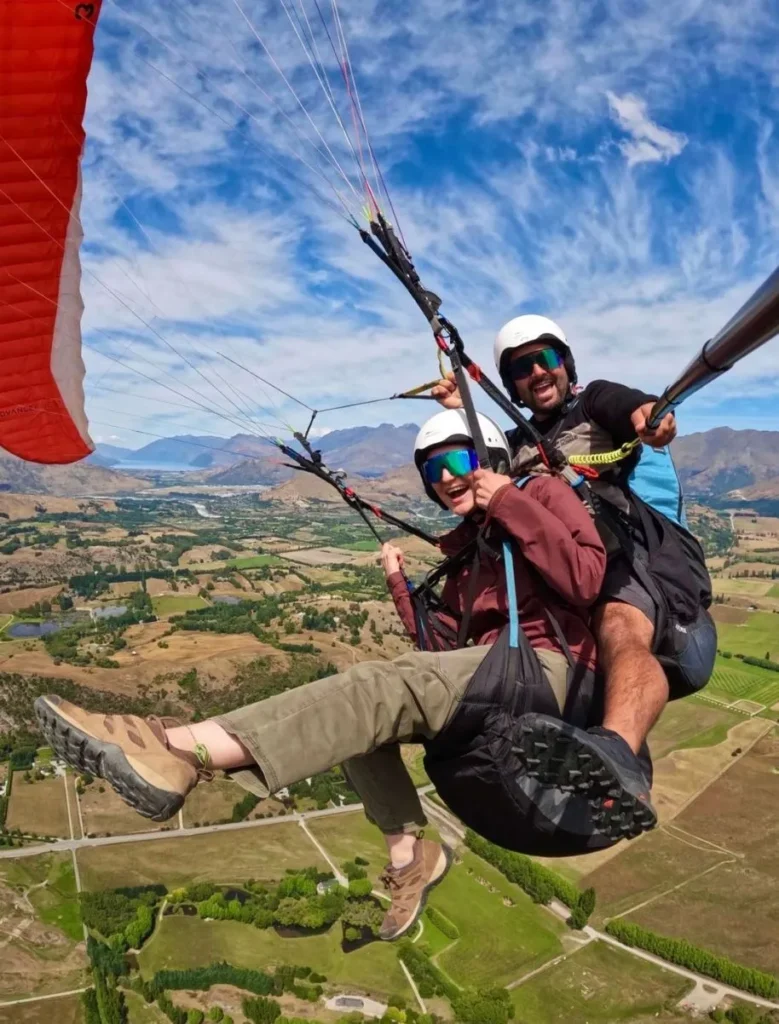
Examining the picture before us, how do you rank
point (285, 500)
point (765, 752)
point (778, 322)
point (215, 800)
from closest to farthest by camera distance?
1. point (778, 322)
2. point (215, 800)
3. point (765, 752)
4. point (285, 500)

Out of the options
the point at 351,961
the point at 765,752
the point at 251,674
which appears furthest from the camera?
the point at 251,674

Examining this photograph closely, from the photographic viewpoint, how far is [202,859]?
2969 cm

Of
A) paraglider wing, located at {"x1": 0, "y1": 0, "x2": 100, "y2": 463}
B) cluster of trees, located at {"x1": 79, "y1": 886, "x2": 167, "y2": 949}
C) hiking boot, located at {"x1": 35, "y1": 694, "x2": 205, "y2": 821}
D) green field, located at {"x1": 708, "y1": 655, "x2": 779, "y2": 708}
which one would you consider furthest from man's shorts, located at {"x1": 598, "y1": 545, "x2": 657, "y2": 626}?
green field, located at {"x1": 708, "y1": 655, "x2": 779, "y2": 708}

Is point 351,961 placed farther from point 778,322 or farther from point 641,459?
point 778,322

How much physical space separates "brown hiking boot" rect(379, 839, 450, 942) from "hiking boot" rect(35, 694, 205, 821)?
5.28ft

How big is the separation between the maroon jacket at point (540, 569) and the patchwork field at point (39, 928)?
2499 cm

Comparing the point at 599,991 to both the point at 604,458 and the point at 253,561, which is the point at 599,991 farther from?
the point at 253,561

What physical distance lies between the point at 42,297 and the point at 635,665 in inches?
260

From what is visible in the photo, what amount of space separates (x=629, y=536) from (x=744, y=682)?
5456cm

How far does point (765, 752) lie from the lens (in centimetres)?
3931

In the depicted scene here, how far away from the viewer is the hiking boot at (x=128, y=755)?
2500 mm

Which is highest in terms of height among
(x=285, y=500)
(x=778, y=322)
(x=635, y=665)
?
(x=778, y=322)

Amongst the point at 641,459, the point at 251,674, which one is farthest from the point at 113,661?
the point at 641,459

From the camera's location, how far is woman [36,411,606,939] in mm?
2645
